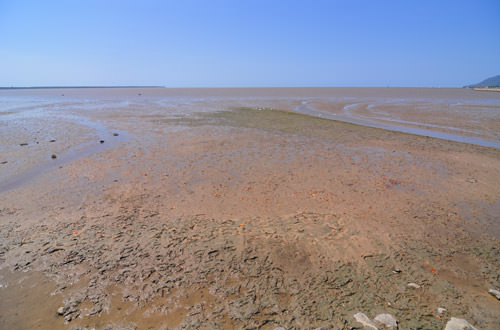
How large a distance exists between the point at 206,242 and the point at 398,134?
14226 millimetres

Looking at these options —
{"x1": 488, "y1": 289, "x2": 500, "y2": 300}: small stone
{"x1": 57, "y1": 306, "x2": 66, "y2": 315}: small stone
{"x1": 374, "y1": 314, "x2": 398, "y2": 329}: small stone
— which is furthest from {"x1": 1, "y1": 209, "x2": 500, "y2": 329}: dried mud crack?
{"x1": 488, "y1": 289, "x2": 500, "y2": 300}: small stone

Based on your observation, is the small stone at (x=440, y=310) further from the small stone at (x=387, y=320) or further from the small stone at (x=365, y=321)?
the small stone at (x=365, y=321)

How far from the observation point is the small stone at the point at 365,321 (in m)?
2.97

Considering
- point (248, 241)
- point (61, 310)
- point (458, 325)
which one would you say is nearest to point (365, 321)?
point (458, 325)

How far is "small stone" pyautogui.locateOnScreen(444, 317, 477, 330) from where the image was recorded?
9.50 feet

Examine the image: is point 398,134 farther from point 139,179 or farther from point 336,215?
point 139,179

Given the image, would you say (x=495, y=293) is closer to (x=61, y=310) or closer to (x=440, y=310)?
(x=440, y=310)

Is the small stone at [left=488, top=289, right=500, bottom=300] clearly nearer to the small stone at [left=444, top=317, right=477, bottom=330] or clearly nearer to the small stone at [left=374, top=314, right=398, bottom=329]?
the small stone at [left=444, top=317, right=477, bottom=330]

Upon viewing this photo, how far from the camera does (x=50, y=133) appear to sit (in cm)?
1520

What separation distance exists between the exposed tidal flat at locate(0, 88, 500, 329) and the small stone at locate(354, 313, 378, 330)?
0.02 meters

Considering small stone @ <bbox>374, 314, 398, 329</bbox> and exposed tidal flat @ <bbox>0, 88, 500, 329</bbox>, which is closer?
small stone @ <bbox>374, 314, 398, 329</bbox>

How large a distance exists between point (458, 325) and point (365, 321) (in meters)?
0.99

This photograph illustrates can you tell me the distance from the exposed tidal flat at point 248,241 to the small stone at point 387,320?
0.02 metres

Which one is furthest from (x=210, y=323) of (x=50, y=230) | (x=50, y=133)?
(x=50, y=133)
